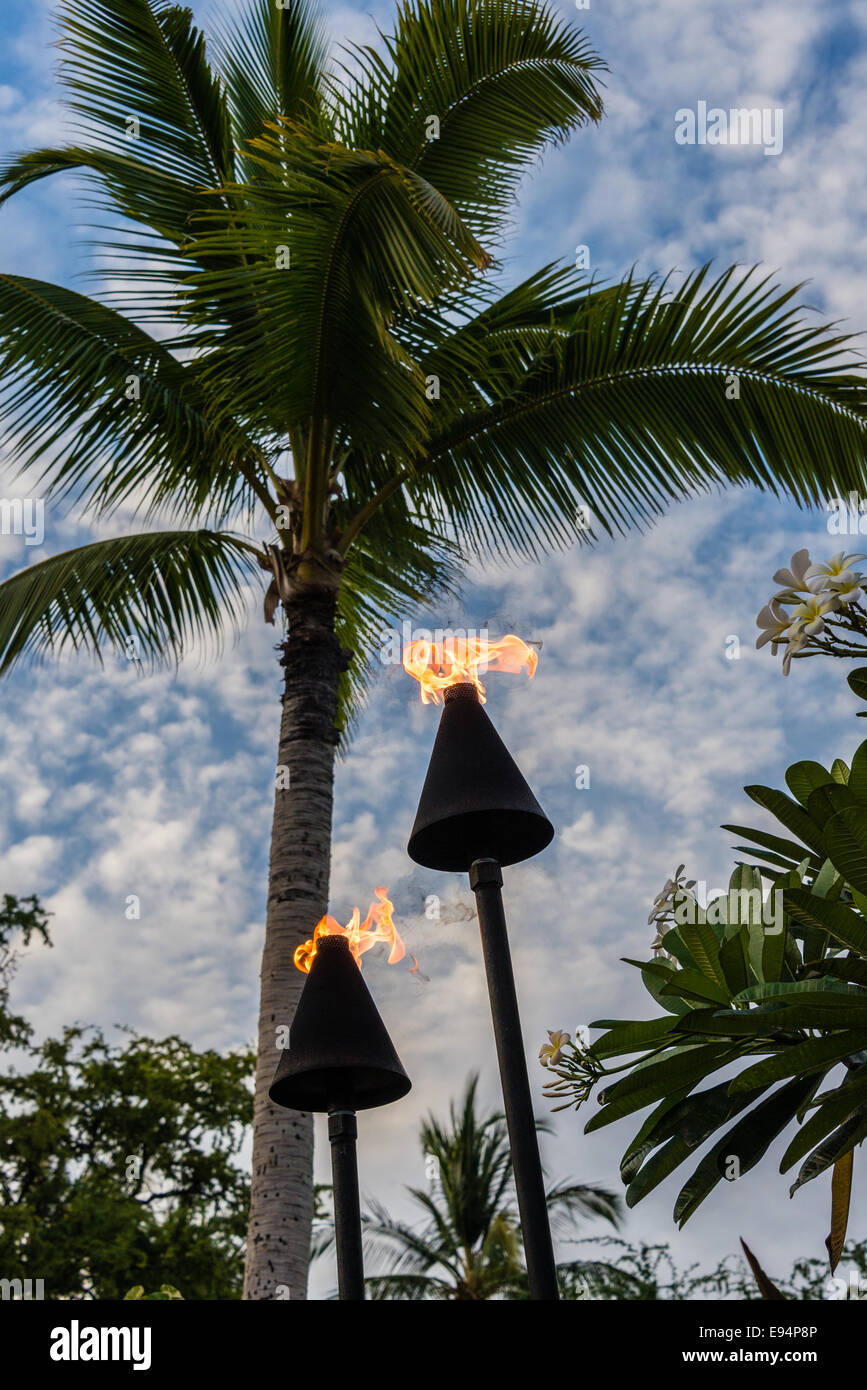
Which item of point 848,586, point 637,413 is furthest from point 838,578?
point 637,413

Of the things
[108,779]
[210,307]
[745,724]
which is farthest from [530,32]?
[108,779]

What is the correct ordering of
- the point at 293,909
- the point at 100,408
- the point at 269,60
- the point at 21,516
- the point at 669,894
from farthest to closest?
1. the point at 269,60
2. the point at 21,516
3. the point at 100,408
4. the point at 293,909
5. the point at 669,894

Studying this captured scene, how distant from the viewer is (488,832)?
7.11 ft

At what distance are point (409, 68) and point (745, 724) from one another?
5.04 m

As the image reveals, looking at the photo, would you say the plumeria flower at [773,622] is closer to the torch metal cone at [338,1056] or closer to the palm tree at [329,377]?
the torch metal cone at [338,1056]

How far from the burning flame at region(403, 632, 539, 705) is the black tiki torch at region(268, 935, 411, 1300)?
2.16ft

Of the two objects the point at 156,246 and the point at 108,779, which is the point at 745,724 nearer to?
the point at 156,246

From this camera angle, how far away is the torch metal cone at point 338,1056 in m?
2.37

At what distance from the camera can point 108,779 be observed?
16109 millimetres

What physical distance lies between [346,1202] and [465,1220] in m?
17.0

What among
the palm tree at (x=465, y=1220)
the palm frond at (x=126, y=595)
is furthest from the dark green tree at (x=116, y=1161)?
the palm frond at (x=126, y=595)

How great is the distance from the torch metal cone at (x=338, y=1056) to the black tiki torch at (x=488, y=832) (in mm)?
419

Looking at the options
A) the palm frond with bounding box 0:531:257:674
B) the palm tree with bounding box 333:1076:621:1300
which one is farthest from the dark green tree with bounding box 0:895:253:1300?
the palm frond with bounding box 0:531:257:674

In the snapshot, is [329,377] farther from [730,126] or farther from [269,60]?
[269,60]
